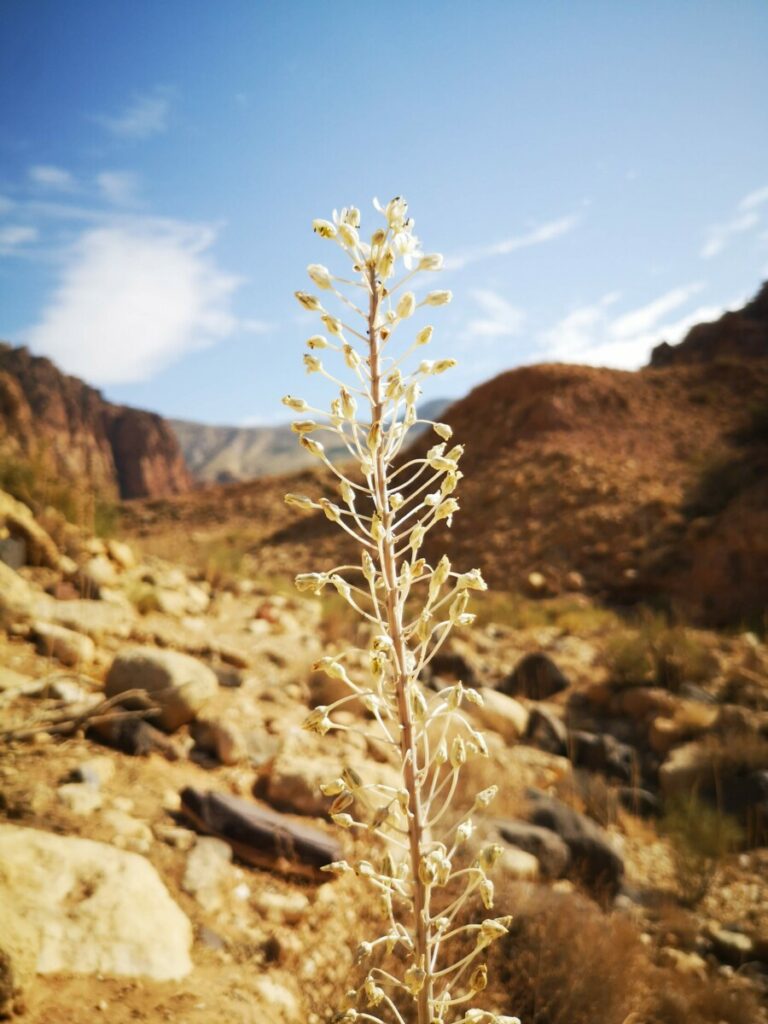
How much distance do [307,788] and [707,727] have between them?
439 centimetres

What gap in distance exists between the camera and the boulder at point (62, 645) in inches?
165

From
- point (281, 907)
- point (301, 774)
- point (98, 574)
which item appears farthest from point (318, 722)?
point (98, 574)

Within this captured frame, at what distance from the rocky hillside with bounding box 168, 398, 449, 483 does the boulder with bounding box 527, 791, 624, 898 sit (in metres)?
79.3

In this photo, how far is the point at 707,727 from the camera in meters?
6.04

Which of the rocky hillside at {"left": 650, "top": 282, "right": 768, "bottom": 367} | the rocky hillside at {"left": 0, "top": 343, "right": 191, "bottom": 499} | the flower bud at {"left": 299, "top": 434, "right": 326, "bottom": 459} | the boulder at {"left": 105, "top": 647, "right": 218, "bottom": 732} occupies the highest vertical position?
the rocky hillside at {"left": 0, "top": 343, "right": 191, "bottom": 499}

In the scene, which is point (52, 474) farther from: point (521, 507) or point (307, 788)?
point (521, 507)

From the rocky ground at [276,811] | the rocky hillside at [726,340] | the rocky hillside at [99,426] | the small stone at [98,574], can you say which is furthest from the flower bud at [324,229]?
the rocky hillside at [99,426]

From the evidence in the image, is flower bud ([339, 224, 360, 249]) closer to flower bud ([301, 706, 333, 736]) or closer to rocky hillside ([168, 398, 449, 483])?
flower bud ([301, 706, 333, 736])

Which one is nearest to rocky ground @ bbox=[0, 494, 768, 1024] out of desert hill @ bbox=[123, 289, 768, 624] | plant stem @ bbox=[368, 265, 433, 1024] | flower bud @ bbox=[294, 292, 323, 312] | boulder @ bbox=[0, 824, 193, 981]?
boulder @ bbox=[0, 824, 193, 981]

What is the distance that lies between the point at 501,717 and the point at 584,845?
1.84 meters

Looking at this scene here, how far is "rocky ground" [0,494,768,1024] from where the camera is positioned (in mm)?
2211

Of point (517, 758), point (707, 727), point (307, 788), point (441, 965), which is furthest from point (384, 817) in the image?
point (707, 727)

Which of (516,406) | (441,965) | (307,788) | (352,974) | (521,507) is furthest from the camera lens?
(516,406)

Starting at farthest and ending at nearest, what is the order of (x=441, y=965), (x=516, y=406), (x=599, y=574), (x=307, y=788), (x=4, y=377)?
(x=4, y=377) → (x=516, y=406) → (x=599, y=574) → (x=307, y=788) → (x=441, y=965)
